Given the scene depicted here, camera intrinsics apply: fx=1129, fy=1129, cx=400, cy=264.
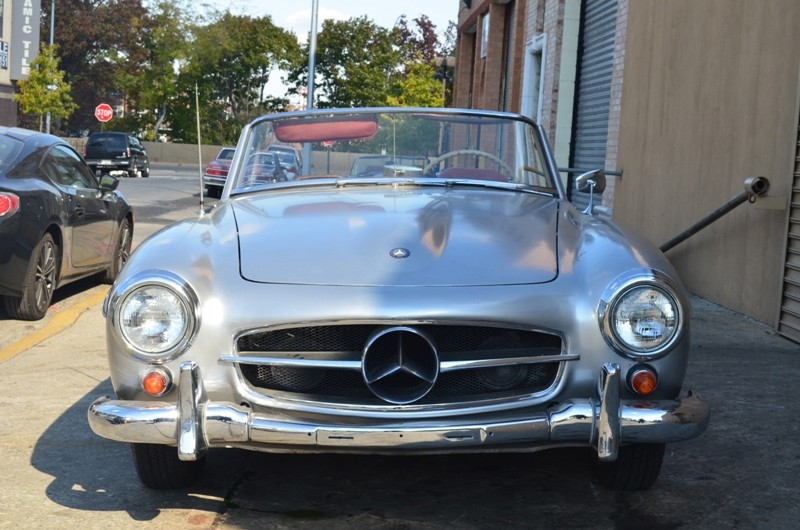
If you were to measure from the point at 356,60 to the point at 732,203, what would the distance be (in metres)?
52.6

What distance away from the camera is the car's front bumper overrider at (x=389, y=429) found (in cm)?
342

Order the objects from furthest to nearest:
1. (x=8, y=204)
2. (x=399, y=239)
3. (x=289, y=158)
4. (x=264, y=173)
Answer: (x=8, y=204)
(x=289, y=158)
(x=264, y=173)
(x=399, y=239)

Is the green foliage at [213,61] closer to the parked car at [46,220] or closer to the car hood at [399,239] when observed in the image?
the parked car at [46,220]

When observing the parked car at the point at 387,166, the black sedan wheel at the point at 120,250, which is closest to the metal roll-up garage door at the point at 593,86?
the black sedan wheel at the point at 120,250

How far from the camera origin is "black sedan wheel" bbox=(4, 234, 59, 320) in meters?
7.68

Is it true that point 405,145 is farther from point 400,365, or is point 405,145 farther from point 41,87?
point 41,87

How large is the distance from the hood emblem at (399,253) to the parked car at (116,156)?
35602mm

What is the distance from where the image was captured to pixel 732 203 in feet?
27.9

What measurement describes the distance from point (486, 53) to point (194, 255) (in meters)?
21.1

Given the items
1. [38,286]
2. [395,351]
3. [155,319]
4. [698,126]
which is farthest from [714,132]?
[155,319]

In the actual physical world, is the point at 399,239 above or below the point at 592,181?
below

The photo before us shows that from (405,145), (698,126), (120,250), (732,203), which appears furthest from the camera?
(120,250)

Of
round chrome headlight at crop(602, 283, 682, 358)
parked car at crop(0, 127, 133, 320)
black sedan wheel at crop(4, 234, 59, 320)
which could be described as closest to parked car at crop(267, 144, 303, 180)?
round chrome headlight at crop(602, 283, 682, 358)

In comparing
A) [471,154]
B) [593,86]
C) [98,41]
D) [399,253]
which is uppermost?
[98,41]
